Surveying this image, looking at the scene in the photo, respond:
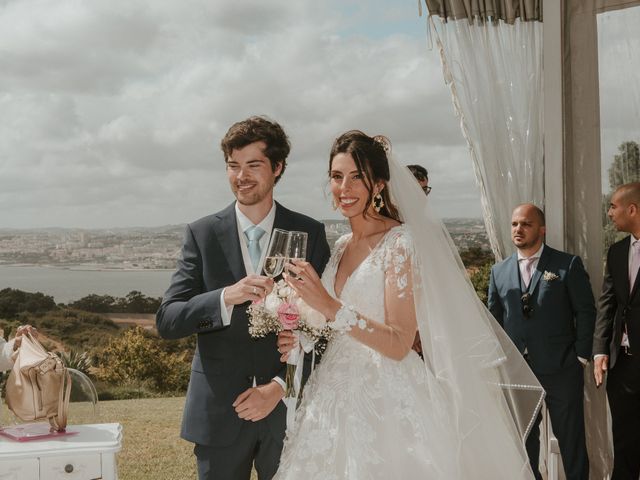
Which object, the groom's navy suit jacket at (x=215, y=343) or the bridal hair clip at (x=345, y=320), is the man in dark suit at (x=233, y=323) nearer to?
the groom's navy suit jacket at (x=215, y=343)

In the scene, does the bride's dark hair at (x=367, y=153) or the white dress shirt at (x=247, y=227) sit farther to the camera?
the bride's dark hair at (x=367, y=153)

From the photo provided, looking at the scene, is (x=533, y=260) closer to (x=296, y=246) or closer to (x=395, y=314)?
(x=395, y=314)

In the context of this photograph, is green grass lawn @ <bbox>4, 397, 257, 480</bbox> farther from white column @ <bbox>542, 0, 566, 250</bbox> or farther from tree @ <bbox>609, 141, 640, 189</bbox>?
tree @ <bbox>609, 141, 640, 189</bbox>

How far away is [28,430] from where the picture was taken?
6.91 ft

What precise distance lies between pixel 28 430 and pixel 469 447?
4.42 feet

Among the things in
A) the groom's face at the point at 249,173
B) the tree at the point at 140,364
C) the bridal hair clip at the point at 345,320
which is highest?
the groom's face at the point at 249,173

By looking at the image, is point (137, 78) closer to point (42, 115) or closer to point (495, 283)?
point (42, 115)

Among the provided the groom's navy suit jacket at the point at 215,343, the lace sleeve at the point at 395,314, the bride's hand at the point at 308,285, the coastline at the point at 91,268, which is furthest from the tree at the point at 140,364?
the bride's hand at the point at 308,285

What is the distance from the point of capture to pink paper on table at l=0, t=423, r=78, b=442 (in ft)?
6.67

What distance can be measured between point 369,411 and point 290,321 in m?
0.48

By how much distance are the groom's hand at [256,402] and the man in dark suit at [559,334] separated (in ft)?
7.64

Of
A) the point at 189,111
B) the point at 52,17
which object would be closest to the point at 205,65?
the point at 189,111

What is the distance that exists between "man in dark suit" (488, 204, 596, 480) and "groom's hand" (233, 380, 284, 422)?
2328 mm

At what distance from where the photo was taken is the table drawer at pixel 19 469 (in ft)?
6.27
